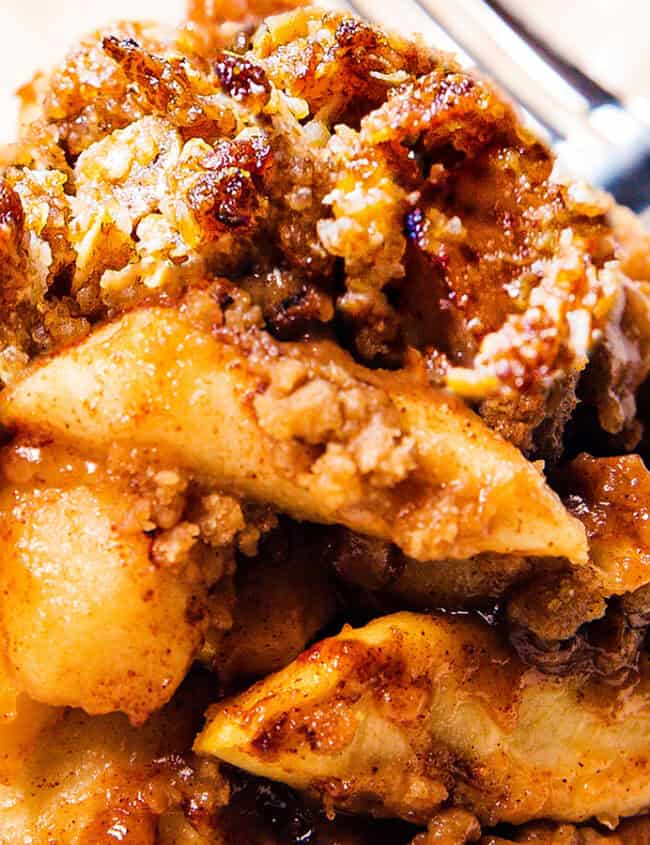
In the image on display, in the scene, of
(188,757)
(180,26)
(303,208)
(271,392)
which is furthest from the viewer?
(180,26)

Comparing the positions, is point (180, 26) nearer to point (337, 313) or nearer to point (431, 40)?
point (431, 40)

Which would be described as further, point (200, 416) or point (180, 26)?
point (180, 26)

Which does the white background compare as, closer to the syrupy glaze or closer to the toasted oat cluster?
the toasted oat cluster

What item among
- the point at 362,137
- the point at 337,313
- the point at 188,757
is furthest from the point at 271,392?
the point at 188,757

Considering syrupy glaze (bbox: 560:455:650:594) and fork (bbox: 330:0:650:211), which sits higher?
fork (bbox: 330:0:650:211)

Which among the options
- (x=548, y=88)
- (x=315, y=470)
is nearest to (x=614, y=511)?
(x=315, y=470)

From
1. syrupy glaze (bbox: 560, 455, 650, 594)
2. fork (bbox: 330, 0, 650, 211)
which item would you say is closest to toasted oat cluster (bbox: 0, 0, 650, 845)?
syrupy glaze (bbox: 560, 455, 650, 594)

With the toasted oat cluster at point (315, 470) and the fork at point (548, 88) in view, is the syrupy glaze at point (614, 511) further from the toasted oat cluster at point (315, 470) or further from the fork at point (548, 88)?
the fork at point (548, 88)
